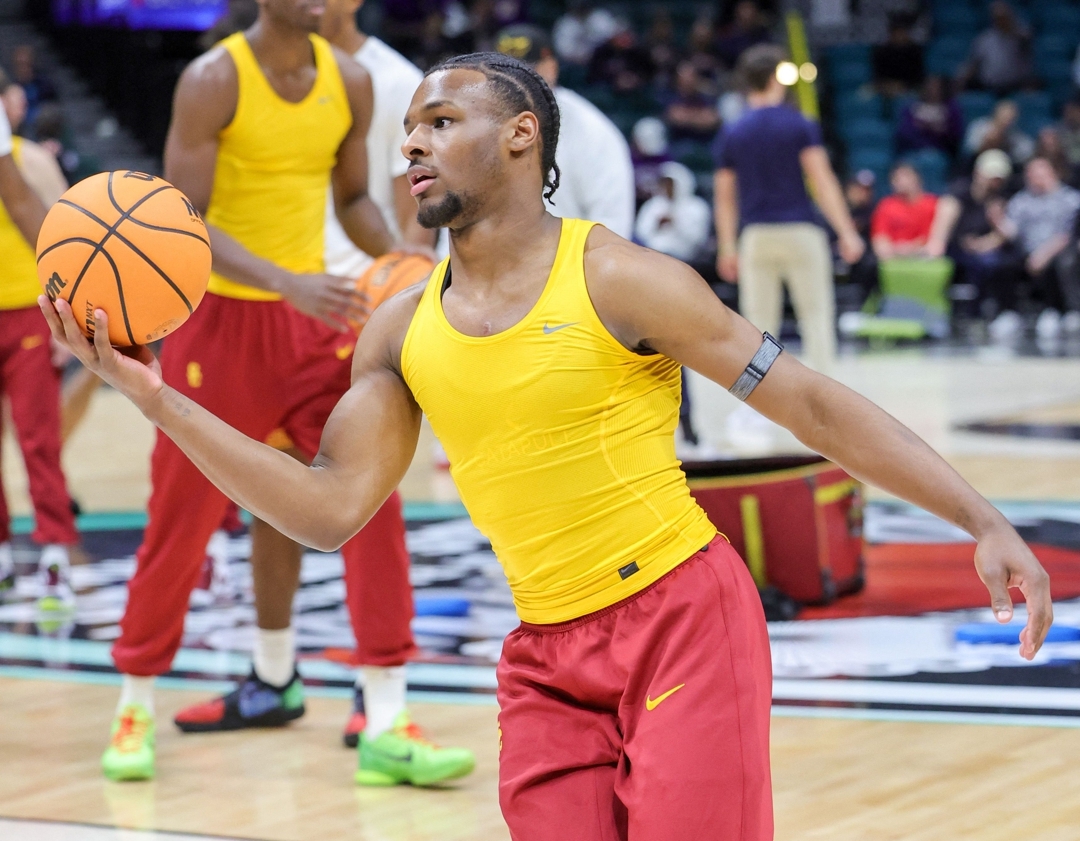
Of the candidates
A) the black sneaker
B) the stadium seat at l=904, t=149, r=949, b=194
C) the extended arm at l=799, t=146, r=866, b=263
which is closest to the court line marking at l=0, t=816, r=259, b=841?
the black sneaker

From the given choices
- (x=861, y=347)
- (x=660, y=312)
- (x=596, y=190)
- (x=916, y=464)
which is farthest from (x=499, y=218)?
(x=861, y=347)

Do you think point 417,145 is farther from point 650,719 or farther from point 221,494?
point 221,494

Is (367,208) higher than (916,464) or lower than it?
higher

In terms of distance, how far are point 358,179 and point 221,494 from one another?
0.95 metres

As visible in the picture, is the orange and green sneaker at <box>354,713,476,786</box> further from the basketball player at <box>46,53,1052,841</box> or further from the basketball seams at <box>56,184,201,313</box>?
the basketball seams at <box>56,184,201,313</box>

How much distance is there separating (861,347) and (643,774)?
46.4 feet

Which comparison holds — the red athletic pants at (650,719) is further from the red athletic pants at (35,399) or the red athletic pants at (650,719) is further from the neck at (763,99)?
the neck at (763,99)

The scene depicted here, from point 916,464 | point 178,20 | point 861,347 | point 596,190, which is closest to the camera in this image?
point 916,464

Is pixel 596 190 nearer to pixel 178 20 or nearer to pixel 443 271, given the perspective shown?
pixel 443 271

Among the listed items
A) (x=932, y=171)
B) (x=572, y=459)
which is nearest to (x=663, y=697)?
(x=572, y=459)

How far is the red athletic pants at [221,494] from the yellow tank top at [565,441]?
1.68 m

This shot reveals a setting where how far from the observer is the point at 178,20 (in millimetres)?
20906

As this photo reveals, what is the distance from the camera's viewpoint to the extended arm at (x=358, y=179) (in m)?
4.63

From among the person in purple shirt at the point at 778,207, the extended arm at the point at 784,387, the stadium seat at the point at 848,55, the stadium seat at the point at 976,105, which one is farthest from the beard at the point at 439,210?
the stadium seat at the point at 848,55
